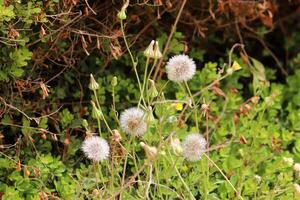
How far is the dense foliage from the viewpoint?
214cm

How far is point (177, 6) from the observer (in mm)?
2959

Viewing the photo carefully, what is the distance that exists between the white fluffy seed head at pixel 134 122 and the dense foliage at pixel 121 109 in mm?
32

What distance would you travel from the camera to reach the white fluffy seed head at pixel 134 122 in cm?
205

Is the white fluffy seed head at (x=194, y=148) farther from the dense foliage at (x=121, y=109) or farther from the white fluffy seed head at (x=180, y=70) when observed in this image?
the white fluffy seed head at (x=180, y=70)

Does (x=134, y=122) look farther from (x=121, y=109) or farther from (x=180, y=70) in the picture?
(x=121, y=109)

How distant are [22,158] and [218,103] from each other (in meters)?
0.97

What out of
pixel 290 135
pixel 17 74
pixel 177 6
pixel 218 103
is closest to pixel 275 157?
pixel 290 135

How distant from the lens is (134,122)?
2.06 m

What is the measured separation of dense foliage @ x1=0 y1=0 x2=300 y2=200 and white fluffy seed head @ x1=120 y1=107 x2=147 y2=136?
32mm

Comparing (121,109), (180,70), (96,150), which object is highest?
(180,70)

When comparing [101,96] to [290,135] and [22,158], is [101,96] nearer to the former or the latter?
[22,158]

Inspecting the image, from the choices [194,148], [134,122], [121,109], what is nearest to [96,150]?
[134,122]

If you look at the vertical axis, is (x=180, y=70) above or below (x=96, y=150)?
above

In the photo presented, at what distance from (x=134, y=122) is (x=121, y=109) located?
76 centimetres
